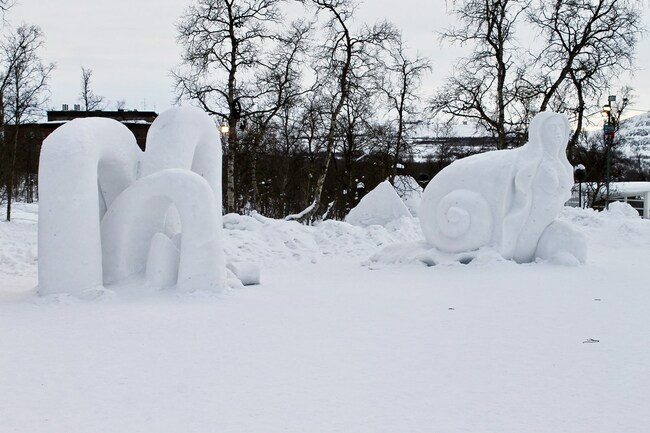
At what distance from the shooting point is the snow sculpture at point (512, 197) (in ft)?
30.5

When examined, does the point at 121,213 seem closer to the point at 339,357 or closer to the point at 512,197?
the point at 339,357

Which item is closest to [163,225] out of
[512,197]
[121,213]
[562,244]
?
[121,213]

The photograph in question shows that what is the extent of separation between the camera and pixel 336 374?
4016 mm

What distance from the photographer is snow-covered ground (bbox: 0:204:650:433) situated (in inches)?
129

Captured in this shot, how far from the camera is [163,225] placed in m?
7.60

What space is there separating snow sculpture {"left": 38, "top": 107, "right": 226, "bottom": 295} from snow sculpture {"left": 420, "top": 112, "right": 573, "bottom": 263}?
393 cm

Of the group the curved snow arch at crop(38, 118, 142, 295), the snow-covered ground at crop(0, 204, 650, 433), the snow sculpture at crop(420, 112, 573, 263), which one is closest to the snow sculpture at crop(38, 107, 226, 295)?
the curved snow arch at crop(38, 118, 142, 295)

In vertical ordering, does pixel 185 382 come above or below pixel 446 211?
below

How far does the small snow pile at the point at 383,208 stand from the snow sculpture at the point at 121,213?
832 cm

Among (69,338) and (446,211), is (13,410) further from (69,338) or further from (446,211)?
(446,211)

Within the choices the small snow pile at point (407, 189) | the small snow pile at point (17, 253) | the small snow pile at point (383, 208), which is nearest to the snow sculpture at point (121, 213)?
the small snow pile at point (17, 253)

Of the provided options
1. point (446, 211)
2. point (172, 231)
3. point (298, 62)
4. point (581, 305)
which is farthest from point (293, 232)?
point (298, 62)

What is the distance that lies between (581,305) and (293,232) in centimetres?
672

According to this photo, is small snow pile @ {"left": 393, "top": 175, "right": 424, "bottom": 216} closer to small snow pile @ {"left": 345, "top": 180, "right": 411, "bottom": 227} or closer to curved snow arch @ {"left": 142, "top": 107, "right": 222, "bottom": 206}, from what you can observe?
small snow pile @ {"left": 345, "top": 180, "right": 411, "bottom": 227}
